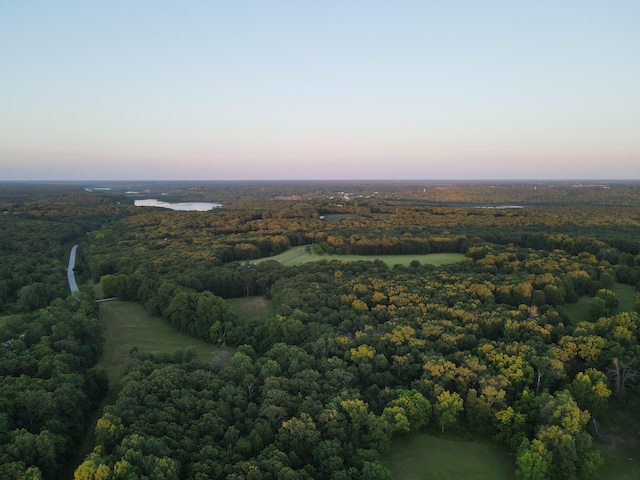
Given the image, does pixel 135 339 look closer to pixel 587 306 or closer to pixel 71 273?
pixel 71 273

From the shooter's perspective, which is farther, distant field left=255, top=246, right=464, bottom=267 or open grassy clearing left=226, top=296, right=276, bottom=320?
distant field left=255, top=246, right=464, bottom=267

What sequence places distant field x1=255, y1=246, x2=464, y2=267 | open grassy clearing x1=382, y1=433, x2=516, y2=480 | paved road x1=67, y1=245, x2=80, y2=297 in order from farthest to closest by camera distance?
distant field x1=255, y1=246, x2=464, y2=267
paved road x1=67, y1=245, x2=80, y2=297
open grassy clearing x1=382, y1=433, x2=516, y2=480

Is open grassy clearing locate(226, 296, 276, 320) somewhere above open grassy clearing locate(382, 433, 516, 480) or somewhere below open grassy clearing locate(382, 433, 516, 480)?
above

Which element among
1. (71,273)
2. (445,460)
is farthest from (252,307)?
(71,273)

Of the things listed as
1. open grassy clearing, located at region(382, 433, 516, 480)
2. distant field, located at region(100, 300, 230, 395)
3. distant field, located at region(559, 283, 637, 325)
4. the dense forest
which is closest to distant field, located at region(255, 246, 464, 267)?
the dense forest

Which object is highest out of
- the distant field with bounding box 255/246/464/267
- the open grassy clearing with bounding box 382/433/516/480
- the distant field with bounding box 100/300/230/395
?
the distant field with bounding box 255/246/464/267

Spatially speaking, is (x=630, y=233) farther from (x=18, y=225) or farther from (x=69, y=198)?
(x=69, y=198)

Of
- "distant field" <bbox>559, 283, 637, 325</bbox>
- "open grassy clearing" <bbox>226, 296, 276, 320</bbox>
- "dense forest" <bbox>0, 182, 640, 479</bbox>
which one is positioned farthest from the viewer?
"open grassy clearing" <bbox>226, 296, 276, 320</bbox>

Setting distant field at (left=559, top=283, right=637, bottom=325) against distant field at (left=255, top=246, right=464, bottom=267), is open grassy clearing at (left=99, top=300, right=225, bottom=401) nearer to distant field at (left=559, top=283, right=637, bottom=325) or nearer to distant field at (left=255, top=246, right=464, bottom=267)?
distant field at (left=255, top=246, right=464, bottom=267)

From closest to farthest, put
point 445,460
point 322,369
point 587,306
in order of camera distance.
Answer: point 445,460, point 322,369, point 587,306
